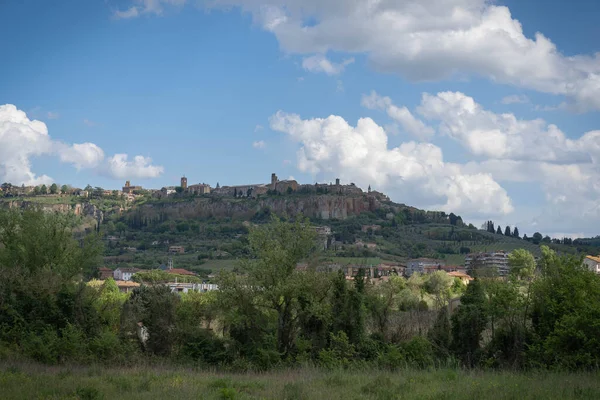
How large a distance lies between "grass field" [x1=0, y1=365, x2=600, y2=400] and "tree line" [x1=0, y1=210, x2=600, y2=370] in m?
4.22

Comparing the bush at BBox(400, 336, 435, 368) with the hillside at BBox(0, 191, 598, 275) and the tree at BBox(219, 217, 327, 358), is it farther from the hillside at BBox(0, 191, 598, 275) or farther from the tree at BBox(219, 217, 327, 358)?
the hillside at BBox(0, 191, 598, 275)

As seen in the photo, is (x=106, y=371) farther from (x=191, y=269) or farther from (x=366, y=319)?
(x=191, y=269)

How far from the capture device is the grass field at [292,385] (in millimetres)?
13656

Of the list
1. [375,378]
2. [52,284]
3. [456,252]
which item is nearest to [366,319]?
[375,378]

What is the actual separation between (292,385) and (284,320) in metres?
9.65

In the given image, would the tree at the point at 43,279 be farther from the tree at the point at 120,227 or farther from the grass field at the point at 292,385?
the tree at the point at 120,227

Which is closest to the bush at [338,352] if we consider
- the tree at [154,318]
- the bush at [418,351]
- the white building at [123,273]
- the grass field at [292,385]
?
the bush at [418,351]

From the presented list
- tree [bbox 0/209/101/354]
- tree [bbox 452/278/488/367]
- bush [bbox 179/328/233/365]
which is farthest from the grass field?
tree [bbox 0/209/101/354]

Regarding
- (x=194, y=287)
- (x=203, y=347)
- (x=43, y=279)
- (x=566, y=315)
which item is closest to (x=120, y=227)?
(x=194, y=287)

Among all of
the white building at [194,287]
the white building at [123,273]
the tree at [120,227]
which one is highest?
the tree at [120,227]

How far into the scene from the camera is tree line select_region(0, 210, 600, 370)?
2186 cm

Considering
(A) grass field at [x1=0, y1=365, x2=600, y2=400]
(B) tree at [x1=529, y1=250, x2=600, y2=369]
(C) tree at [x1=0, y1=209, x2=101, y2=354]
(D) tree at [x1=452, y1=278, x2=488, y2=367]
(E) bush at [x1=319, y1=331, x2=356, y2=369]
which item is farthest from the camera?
(C) tree at [x1=0, y1=209, x2=101, y2=354]

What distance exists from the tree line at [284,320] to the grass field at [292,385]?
422 cm

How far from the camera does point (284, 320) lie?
24.5 metres
